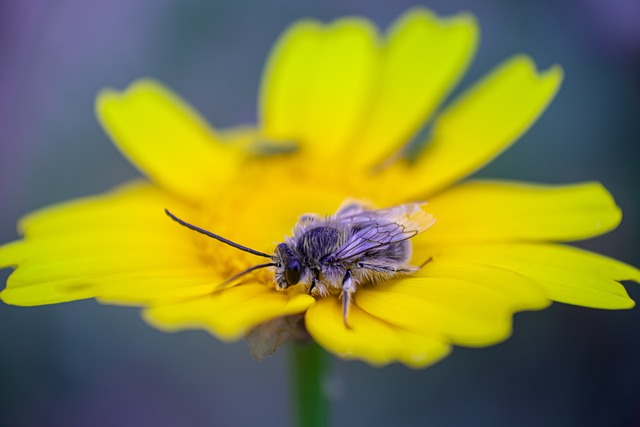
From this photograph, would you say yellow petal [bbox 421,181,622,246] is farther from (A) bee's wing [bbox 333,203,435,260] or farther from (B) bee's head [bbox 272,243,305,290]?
(B) bee's head [bbox 272,243,305,290]

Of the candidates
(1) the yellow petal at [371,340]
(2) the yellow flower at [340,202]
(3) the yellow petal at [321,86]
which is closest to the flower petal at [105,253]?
(2) the yellow flower at [340,202]

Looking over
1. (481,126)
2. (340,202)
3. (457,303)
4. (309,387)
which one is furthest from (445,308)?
(481,126)

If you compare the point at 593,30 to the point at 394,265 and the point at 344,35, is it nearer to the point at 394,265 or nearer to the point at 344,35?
the point at 344,35

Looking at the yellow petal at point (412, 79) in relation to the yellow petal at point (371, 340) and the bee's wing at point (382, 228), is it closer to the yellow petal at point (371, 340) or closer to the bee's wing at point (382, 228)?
the bee's wing at point (382, 228)

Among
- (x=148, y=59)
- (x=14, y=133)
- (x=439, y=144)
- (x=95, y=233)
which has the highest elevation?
→ (x=148, y=59)

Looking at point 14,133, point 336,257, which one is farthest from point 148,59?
point 336,257

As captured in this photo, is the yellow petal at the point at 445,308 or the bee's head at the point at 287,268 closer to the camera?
the yellow petal at the point at 445,308

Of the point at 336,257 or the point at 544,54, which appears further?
the point at 544,54

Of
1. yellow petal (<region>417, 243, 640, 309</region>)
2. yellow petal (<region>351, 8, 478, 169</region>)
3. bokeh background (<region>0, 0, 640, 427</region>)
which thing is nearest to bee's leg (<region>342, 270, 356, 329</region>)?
yellow petal (<region>417, 243, 640, 309</region>)

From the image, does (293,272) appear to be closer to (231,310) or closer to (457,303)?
(231,310)
